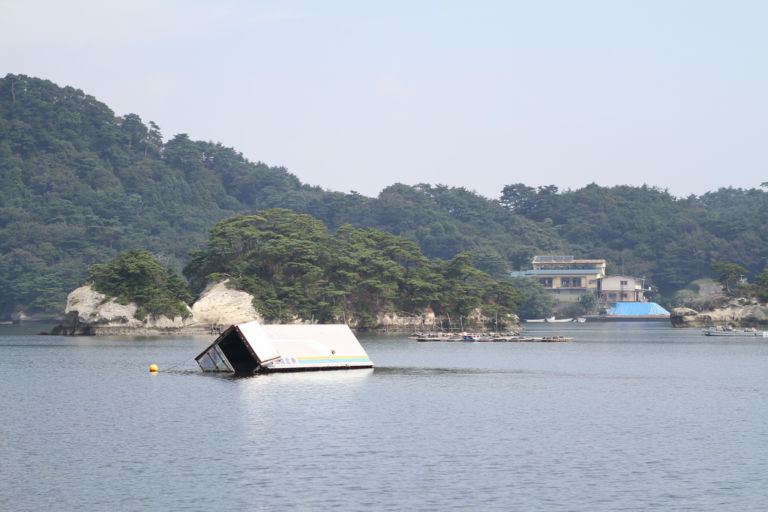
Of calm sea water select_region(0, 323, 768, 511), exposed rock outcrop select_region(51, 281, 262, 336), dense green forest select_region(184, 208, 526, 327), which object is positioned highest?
dense green forest select_region(184, 208, 526, 327)

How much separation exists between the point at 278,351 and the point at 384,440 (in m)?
33.7

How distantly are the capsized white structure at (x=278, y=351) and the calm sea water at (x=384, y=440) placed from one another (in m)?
2.56

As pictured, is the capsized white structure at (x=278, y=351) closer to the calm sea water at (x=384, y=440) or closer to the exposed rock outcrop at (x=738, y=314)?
the calm sea water at (x=384, y=440)

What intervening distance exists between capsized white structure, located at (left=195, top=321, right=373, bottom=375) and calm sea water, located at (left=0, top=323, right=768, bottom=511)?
8.40 feet

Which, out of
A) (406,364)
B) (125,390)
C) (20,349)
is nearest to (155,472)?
(125,390)

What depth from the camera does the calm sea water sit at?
31.9 meters

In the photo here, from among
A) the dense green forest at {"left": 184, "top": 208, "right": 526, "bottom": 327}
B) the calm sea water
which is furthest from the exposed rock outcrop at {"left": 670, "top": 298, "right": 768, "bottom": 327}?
the calm sea water

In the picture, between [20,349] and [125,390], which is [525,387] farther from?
[20,349]

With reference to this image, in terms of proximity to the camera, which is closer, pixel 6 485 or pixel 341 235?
pixel 6 485

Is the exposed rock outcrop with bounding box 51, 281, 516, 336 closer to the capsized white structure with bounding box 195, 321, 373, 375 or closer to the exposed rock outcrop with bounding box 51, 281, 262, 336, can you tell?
the exposed rock outcrop with bounding box 51, 281, 262, 336

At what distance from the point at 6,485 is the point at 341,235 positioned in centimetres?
13785

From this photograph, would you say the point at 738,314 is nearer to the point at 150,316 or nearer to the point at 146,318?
the point at 150,316

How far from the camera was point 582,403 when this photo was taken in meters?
57.2

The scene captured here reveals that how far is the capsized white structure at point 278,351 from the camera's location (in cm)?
7400
